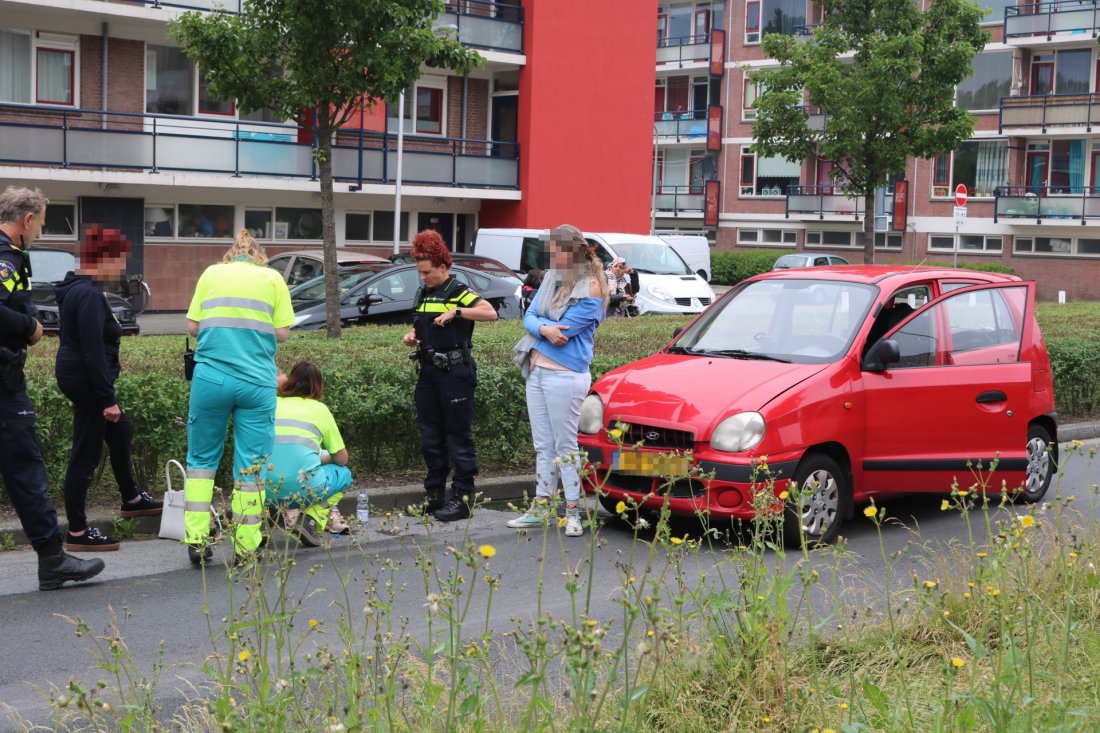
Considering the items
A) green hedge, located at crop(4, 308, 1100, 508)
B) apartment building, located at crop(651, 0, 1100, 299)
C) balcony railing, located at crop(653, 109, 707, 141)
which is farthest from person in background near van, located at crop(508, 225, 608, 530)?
balcony railing, located at crop(653, 109, 707, 141)

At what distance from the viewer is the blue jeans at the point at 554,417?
852 cm

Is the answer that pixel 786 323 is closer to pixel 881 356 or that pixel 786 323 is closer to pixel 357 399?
pixel 881 356

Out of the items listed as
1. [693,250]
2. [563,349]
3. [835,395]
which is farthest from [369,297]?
[693,250]

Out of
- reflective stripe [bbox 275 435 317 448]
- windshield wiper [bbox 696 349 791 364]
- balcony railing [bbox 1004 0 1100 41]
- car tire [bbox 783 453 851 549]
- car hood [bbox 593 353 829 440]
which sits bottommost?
car tire [bbox 783 453 851 549]

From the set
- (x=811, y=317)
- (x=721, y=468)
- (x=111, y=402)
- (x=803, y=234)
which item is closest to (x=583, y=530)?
(x=721, y=468)

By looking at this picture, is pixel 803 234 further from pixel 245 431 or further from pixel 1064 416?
pixel 245 431

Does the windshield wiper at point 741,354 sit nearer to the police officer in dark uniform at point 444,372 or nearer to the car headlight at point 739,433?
the car headlight at point 739,433

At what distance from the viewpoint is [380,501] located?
937cm

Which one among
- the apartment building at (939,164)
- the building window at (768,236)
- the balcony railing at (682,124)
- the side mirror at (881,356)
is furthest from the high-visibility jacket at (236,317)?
the balcony railing at (682,124)

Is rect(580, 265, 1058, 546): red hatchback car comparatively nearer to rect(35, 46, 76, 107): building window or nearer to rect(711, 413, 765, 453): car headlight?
rect(711, 413, 765, 453): car headlight

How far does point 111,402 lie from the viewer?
25.8 ft

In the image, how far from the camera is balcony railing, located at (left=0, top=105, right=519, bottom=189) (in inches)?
1077

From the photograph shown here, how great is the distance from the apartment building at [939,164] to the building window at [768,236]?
0.05 m

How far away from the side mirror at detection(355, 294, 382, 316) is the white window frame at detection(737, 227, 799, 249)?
42.0 metres
